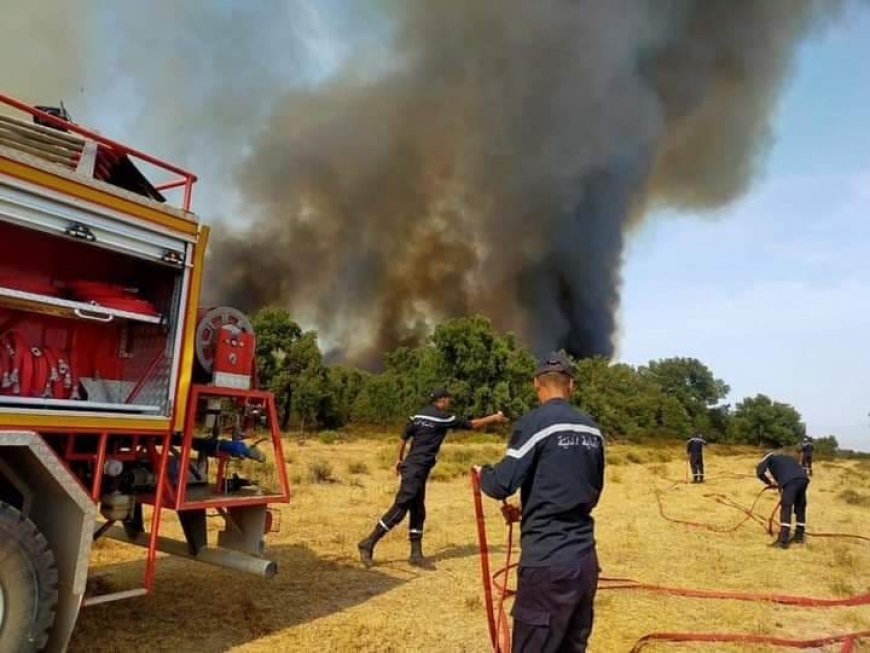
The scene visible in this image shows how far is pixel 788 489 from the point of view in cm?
1014

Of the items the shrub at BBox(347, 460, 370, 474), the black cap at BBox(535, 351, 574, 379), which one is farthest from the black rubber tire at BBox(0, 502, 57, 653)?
the shrub at BBox(347, 460, 370, 474)

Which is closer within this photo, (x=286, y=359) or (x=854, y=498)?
(x=854, y=498)

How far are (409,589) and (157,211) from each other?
4.19m

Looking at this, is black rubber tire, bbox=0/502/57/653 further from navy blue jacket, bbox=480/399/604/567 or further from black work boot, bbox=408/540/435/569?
black work boot, bbox=408/540/435/569

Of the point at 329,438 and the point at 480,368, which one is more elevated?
the point at 480,368

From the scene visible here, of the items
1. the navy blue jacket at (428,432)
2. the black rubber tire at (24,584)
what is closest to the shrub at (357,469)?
the navy blue jacket at (428,432)

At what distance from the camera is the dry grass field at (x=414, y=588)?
535 cm

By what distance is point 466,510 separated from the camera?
41.4 feet

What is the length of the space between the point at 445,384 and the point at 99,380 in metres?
29.2

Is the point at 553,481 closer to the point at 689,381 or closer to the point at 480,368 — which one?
the point at 480,368

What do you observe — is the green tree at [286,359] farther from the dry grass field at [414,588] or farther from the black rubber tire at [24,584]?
the black rubber tire at [24,584]

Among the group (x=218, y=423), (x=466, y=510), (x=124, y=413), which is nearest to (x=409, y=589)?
(x=218, y=423)

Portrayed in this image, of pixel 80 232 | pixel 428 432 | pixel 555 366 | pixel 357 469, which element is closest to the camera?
pixel 555 366

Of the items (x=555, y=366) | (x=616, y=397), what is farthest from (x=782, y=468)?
(x=616, y=397)
